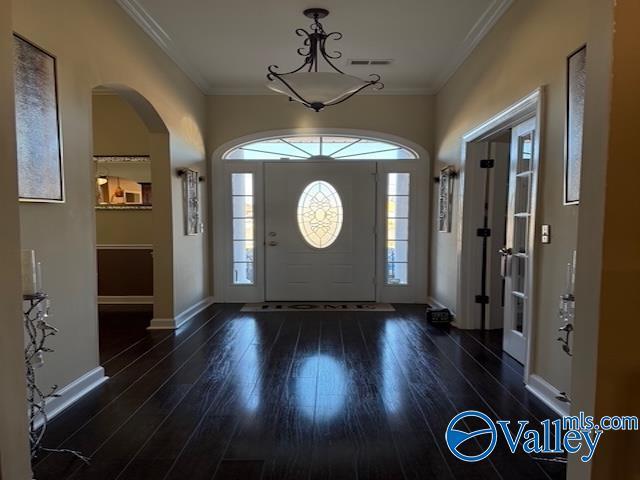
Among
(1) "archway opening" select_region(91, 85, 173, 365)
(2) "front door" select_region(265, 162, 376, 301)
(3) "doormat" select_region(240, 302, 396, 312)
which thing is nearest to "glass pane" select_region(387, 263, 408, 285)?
(2) "front door" select_region(265, 162, 376, 301)

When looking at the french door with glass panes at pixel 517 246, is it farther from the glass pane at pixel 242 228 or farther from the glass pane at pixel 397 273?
the glass pane at pixel 242 228

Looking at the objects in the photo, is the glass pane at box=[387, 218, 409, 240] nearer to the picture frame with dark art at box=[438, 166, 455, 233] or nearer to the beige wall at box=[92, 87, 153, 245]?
the picture frame with dark art at box=[438, 166, 455, 233]

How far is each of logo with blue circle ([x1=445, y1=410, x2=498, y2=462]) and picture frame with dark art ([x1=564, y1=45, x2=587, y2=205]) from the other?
1.39 meters

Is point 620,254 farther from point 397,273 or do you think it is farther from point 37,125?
point 397,273

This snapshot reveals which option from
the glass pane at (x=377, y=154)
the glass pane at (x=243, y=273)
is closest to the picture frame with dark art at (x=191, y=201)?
the glass pane at (x=243, y=273)

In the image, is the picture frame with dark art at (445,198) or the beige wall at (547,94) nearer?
the beige wall at (547,94)

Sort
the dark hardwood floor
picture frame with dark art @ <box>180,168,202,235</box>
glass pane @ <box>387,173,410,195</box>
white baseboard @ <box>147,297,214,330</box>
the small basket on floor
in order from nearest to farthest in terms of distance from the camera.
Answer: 1. the dark hardwood floor
2. white baseboard @ <box>147,297,214,330</box>
3. the small basket on floor
4. picture frame with dark art @ <box>180,168,202,235</box>
5. glass pane @ <box>387,173,410,195</box>

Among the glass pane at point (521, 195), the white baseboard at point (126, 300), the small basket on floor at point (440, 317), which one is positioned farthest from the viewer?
the white baseboard at point (126, 300)

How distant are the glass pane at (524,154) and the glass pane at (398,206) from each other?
2260mm

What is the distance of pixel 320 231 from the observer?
5.58m

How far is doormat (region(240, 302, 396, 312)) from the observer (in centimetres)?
514

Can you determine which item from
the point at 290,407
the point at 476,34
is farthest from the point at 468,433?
the point at 476,34

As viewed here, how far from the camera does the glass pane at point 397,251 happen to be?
558 centimetres

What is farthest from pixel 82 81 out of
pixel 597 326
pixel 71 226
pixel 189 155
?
pixel 597 326
